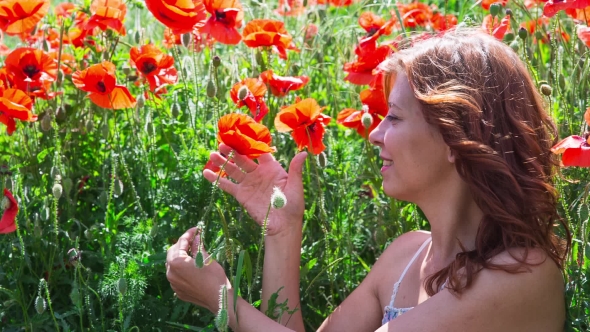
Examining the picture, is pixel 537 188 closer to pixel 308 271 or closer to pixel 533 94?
pixel 533 94

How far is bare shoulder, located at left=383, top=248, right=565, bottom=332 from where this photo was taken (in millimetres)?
1965

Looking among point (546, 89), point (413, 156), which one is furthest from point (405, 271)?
point (546, 89)

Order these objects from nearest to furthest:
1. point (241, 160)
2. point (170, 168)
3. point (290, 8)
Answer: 1. point (241, 160)
2. point (170, 168)
3. point (290, 8)

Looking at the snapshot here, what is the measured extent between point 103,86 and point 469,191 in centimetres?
106

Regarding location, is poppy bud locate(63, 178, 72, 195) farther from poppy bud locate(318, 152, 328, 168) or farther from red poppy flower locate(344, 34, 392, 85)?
red poppy flower locate(344, 34, 392, 85)

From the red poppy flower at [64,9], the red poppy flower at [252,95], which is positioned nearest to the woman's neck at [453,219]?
the red poppy flower at [252,95]

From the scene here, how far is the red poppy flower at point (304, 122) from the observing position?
231 centimetres

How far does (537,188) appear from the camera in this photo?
2066 mm

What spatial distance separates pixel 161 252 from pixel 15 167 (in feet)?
1.71

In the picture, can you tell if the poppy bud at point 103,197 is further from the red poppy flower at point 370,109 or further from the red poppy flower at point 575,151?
the red poppy flower at point 575,151

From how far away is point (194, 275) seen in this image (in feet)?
7.08

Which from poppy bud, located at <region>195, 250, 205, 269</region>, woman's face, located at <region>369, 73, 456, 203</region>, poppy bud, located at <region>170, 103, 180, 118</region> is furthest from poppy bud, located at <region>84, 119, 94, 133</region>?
woman's face, located at <region>369, 73, 456, 203</region>

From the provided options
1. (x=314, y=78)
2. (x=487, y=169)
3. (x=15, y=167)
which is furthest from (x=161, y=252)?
(x=314, y=78)

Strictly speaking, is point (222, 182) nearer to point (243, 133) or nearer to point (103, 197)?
point (243, 133)
